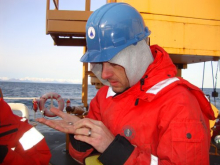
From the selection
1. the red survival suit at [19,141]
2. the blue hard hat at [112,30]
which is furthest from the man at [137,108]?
the red survival suit at [19,141]

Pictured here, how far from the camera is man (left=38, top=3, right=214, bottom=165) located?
106 centimetres

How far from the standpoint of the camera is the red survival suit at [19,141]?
84.0 inches

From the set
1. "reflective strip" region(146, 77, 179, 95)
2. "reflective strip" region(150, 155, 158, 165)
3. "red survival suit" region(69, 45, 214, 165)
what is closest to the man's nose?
"red survival suit" region(69, 45, 214, 165)

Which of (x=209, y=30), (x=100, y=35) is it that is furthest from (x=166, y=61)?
(x=209, y=30)

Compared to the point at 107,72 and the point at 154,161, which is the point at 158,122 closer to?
the point at 154,161

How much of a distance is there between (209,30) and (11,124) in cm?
392

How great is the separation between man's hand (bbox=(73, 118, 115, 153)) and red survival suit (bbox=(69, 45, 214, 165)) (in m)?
0.04

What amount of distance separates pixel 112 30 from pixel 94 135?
0.67 meters

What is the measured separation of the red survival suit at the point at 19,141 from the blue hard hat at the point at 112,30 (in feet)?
4.87

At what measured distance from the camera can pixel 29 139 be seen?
92.1 inches

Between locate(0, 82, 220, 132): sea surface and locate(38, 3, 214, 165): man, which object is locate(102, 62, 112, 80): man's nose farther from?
locate(0, 82, 220, 132): sea surface

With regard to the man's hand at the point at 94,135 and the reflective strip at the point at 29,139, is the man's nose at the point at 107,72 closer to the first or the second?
the man's hand at the point at 94,135

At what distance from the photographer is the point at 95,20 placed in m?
1.32

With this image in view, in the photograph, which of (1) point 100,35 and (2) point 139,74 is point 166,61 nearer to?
(2) point 139,74
